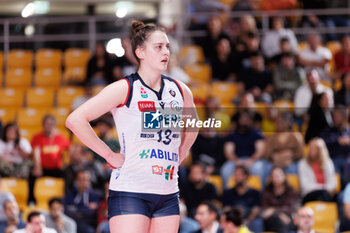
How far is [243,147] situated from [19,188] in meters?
3.67

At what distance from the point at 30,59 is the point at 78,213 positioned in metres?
5.37

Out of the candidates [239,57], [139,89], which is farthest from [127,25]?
[139,89]

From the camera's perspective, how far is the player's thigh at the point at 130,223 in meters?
3.90

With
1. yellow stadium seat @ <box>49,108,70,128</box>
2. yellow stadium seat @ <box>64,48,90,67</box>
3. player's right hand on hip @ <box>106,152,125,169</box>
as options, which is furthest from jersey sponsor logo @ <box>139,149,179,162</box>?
yellow stadium seat @ <box>64,48,90,67</box>

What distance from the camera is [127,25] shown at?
1480 cm

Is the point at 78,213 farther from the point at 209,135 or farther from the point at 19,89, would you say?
the point at 19,89

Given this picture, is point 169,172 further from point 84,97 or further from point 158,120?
point 84,97

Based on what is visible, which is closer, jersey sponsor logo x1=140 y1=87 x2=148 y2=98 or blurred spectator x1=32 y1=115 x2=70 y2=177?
jersey sponsor logo x1=140 y1=87 x2=148 y2=98

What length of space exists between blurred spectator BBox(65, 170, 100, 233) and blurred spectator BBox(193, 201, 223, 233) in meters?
1.76

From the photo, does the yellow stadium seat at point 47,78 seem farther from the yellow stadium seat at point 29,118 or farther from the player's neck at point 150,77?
the player's neck at point 150,77

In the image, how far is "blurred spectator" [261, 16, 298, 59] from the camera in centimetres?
1279

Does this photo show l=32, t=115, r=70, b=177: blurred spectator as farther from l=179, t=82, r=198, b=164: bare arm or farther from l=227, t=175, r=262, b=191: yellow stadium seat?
l=179, t=82, r=198, b=164: bare arm

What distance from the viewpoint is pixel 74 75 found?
522 inches

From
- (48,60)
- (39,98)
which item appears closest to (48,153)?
(39,98)
